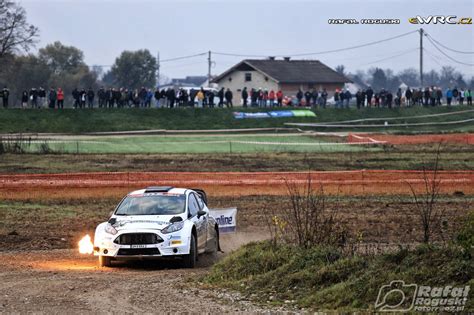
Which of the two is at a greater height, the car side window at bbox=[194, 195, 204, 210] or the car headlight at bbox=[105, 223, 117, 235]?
the car side window at bbox=[194, 195, 204, 210]

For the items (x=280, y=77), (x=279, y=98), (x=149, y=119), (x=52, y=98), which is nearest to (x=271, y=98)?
(x=279, y=98)

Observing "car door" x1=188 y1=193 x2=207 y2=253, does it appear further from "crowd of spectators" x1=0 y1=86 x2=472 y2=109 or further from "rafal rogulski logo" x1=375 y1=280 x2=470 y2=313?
"crowd of spectators" x1=0 y1=86 x2=472 y2=109

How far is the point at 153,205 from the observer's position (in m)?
18.1

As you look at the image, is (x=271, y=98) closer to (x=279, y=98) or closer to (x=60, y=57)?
(x=279, y=98)

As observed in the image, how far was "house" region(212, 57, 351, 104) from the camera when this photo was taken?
96688mm

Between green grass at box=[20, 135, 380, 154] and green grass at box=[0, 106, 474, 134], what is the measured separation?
502 centimetres

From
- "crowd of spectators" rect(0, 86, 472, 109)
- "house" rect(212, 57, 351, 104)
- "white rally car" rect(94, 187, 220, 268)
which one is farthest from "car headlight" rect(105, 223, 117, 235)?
"house" rect(212, 57, 351, 104)

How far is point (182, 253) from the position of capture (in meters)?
16.7

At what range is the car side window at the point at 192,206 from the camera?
710 inches

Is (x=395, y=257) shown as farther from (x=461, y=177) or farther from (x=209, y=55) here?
(x=209, y=55)

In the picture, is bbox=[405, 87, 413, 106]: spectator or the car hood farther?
bbox=[405, 87, 413, 106]: spectator

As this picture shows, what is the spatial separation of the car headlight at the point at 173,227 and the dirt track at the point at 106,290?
694 mm

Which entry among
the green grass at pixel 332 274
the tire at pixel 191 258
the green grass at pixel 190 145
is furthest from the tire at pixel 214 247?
the green grass at pixel 190 145

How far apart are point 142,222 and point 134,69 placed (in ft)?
364
